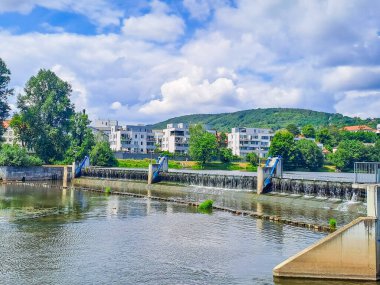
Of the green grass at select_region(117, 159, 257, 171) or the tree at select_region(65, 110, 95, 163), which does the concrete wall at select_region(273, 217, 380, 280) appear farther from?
the green grass at select_region(117, 159, 257, 171)

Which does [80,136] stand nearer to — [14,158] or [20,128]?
[20,128]

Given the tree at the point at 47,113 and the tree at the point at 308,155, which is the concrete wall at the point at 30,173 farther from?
the tree at the point at 308,155

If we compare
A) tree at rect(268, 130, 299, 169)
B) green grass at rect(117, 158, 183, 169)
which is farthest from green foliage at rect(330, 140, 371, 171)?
green grass at rect(117, 158, 183, 169)

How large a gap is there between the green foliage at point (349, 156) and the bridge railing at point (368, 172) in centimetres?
8550

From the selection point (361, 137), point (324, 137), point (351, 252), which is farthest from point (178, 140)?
point (351, 252)

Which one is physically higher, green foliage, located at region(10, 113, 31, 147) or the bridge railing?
green foliage, located at region(10, 113, 31, 147)

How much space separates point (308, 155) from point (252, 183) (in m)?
56.5

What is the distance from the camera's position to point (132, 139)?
131375mm

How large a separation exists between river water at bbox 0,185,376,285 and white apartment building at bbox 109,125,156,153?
306ft

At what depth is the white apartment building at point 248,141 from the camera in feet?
444

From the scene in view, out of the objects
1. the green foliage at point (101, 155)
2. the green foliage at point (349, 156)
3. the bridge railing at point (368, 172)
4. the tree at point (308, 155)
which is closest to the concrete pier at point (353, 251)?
the bridge railing at point (368, 172)

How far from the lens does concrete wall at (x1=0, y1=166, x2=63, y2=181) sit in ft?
231

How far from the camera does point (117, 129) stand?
5340 inches

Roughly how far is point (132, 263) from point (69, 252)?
151 inches
